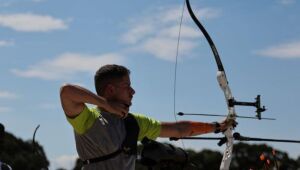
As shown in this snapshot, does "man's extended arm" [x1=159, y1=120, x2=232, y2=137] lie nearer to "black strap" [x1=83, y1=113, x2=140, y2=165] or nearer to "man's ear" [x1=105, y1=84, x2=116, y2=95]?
"black strap" [x1=83, y1=113, x2=140, y2=165]

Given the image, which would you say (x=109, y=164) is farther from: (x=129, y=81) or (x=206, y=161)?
(x=206, y=161)

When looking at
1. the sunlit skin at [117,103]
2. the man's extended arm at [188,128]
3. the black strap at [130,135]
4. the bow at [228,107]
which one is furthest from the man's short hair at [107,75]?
the bow at [228,107]

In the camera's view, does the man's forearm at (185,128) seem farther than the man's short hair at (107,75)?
Yes

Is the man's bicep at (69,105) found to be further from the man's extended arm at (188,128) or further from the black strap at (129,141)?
the man's extended arm at (188,128)

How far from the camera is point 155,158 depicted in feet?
15.3

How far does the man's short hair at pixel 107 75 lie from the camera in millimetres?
5117

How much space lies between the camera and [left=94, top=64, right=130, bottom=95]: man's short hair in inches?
201

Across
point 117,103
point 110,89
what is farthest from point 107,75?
point 117,103

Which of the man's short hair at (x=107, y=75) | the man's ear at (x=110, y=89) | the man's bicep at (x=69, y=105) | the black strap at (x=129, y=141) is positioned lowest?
the black strap at (x=129, y=141)

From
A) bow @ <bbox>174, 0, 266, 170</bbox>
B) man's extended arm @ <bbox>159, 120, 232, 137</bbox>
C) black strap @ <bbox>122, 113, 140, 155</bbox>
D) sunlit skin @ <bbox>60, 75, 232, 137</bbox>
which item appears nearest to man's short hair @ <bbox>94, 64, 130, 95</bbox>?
A: sunlit skin @ <bbox>60, 75, 232, 137</bbox>

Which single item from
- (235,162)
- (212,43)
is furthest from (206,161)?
(212,43)

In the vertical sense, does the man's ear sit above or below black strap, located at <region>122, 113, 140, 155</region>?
above

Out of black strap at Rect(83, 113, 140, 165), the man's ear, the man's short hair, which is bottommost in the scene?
black strap at Rect(83, 113, 140, 165)

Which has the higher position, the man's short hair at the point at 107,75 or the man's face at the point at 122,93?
the man's short hair at the point at 107,75
